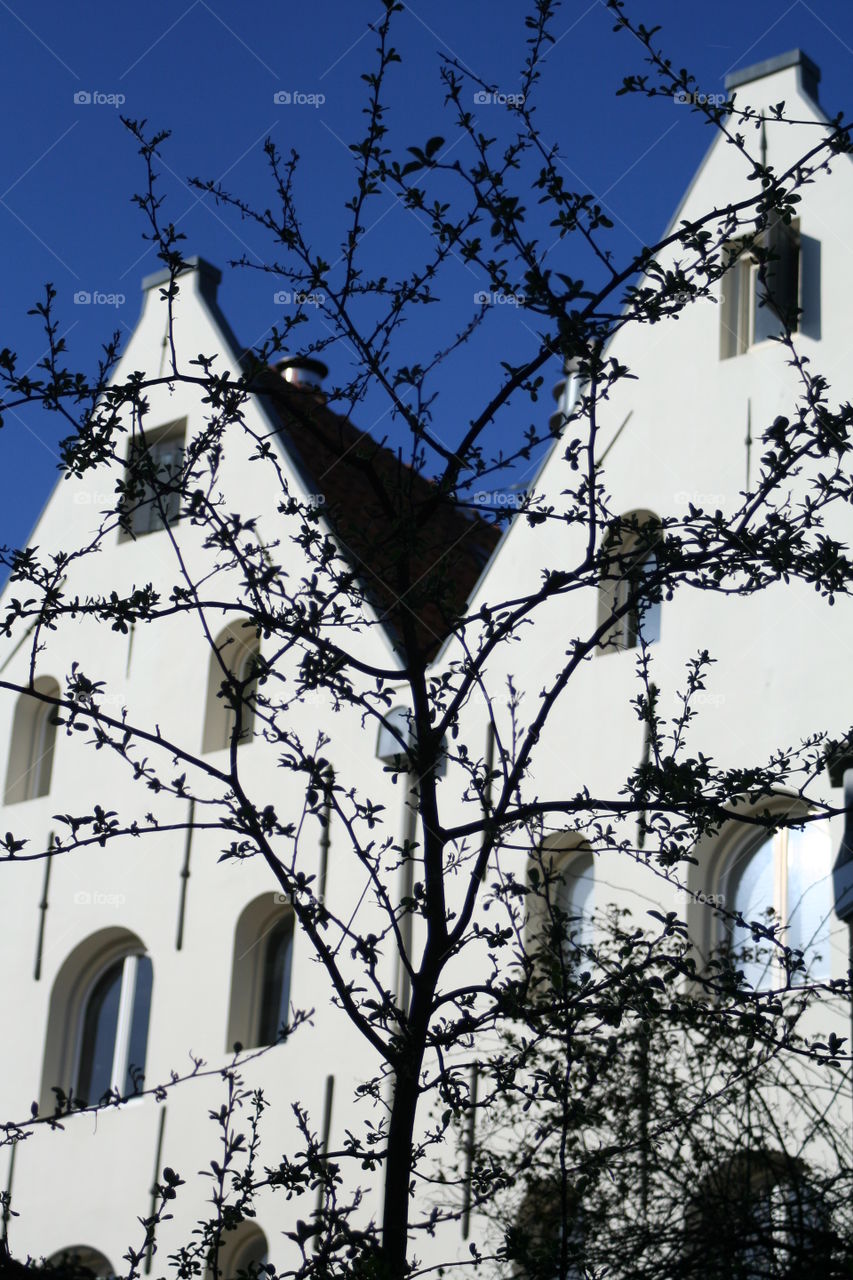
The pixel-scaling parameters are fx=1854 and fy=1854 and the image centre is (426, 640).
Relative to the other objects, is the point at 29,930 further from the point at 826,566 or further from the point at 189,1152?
the point at 826,566

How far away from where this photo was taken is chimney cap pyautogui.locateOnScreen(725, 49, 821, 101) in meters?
15.0

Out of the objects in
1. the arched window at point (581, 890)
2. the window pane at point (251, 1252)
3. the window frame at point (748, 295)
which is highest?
the window frame at point (748, 295)

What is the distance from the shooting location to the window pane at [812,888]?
1250 cm

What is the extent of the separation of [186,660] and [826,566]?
12178mm

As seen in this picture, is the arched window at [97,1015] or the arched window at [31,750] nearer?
the arched window at [97,1015]

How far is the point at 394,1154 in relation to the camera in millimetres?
5203


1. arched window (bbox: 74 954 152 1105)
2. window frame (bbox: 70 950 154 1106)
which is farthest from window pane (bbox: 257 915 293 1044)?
arched window (bbox: 74 954 152 1105)

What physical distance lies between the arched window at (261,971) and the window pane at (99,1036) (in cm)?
164

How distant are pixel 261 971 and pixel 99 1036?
209cm

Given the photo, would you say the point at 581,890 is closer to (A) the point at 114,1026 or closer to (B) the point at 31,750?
(A) the point at 114,1026

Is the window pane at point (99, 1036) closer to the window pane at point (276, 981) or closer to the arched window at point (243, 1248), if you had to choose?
the window pane at point (276, 981)

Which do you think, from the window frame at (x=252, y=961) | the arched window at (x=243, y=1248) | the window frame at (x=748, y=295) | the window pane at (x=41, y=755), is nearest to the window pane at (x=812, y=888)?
the window frame at (x=748, y=295)

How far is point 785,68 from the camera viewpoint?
15102 mm

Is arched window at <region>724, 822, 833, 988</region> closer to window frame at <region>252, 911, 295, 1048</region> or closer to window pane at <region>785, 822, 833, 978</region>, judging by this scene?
window pane at <region>785, 822, 833, 978</region>
